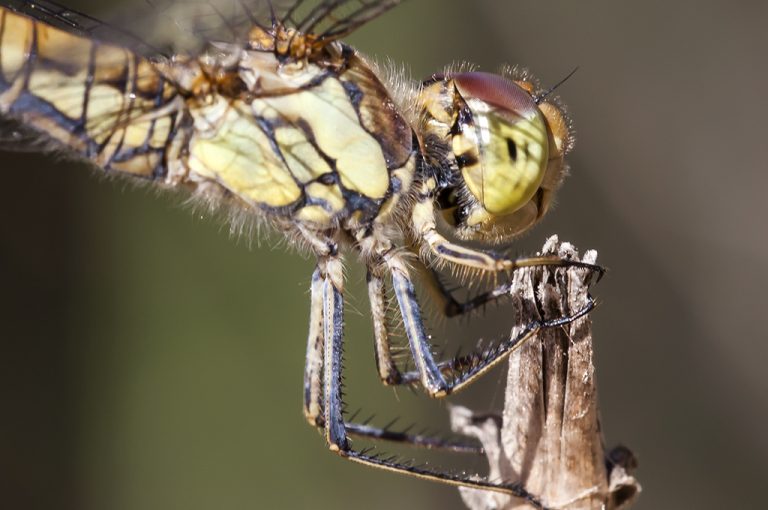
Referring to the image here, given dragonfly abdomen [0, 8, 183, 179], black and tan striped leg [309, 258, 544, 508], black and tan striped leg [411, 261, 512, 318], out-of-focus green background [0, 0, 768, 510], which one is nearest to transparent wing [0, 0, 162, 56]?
dragonfly abdomen [0, 8, 183, 179]

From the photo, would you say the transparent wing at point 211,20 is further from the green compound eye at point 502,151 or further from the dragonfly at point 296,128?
the green compound eye at point 502,151

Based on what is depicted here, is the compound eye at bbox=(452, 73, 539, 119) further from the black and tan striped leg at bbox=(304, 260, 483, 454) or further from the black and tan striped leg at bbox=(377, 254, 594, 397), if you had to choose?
the black and tan striped leg at bbox=(304, 260, 483, 454)

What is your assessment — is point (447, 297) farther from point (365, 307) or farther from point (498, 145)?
point (365, 307)

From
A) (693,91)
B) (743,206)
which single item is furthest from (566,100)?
(743,206)

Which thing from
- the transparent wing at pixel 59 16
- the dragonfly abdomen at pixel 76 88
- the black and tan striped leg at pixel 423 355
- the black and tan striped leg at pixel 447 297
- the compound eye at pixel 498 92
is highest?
the transparent wing at pixel 59 16

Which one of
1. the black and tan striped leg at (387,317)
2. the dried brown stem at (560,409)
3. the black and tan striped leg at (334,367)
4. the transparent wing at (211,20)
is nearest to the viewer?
the dried brown stem at (560,409)

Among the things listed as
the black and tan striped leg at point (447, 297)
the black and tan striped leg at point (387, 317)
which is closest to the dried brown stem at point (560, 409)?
the black and tan striped leg at point (387, 317)

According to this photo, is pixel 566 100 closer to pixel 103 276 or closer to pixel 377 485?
pixel 377 485
